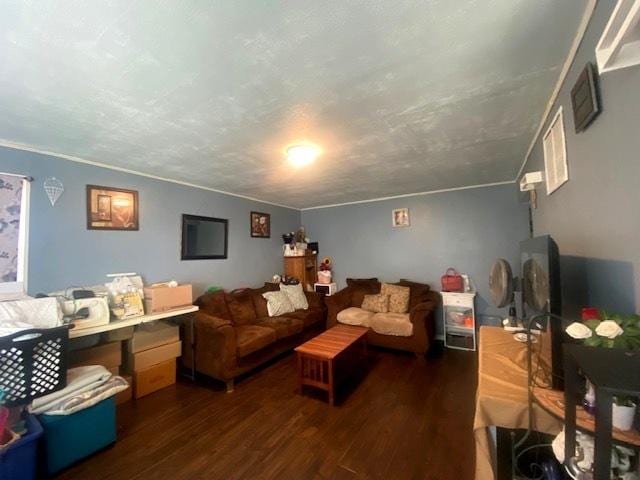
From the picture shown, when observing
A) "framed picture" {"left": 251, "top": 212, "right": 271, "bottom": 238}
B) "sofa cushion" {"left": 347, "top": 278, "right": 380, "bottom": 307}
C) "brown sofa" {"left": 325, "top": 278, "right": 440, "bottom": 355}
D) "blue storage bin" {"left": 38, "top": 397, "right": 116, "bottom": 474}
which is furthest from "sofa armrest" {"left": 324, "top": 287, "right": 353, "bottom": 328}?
"blue storage bin" {"left": 38, "top": 397, "right": 116, "bottom": 474}

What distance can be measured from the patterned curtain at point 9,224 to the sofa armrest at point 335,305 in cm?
338

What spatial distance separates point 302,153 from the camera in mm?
2340

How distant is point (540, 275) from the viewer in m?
1.25

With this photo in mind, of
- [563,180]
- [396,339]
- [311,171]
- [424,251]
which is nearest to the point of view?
[563,180]

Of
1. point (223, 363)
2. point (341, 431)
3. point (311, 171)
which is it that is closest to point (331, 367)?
point (341, 431)

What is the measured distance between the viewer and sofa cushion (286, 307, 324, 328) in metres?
3.83

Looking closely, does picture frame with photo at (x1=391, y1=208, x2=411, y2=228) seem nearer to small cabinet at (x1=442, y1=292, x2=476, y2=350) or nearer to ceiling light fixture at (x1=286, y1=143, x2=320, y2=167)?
small cabinet at (x1=442, y1=292, x2=476, y2=350)

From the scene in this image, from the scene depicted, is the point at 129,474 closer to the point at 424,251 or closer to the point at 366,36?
the point at 366,36

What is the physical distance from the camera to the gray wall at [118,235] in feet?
7.41

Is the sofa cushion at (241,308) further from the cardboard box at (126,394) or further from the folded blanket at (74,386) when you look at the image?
the folded blanket at (74,386)

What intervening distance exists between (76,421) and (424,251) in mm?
4345

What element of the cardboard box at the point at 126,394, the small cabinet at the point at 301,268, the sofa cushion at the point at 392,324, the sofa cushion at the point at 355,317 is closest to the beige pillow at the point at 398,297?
the sofa cushion at the point at 392,324

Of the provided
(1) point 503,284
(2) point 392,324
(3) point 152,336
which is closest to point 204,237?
(3) point 152,336

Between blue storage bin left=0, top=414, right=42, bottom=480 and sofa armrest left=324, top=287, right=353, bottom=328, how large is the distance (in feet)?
10.1
